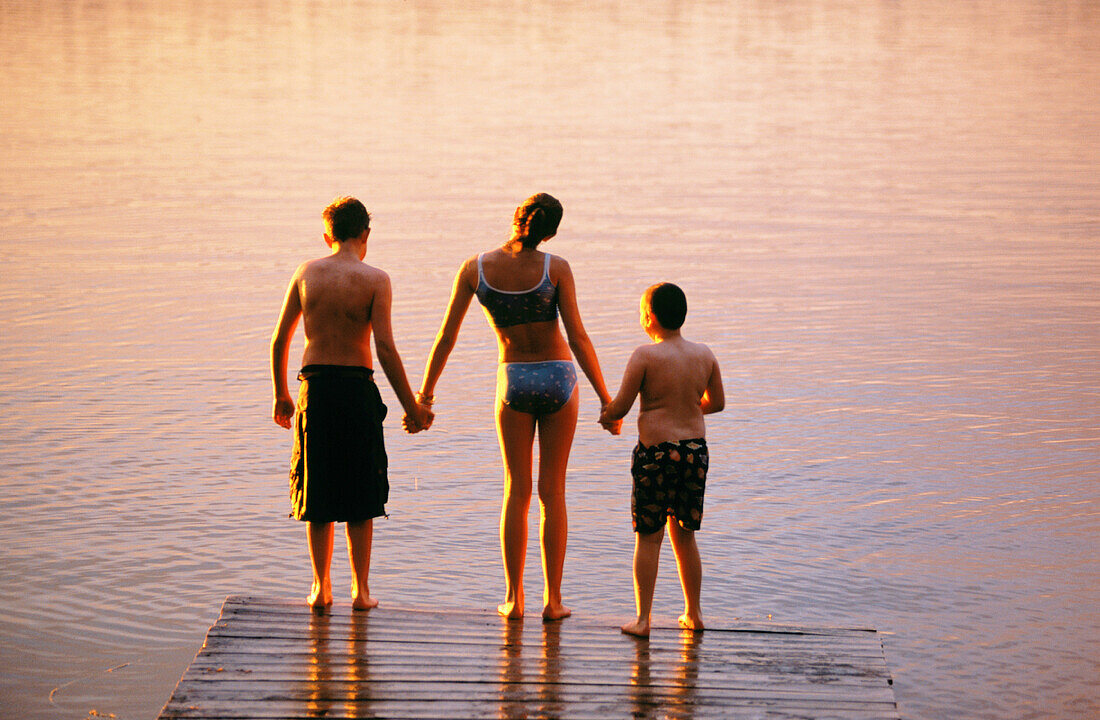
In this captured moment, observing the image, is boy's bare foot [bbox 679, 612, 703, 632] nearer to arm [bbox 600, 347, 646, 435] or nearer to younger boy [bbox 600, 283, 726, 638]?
younger boy [bbox 600, 283, 726, 638]

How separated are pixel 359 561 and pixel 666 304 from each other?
1656 millimetres

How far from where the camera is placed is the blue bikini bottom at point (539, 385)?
5961mm

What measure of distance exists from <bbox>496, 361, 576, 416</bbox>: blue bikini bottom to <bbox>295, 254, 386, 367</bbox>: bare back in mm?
590

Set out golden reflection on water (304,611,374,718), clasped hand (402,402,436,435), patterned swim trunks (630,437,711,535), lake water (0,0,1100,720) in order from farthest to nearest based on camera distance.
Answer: lake water (0,0,1100,720), clasped hand (402,402,436,435), patterned swim trunks (630,437,711,535), golden reflection on water (304,611,374,718)

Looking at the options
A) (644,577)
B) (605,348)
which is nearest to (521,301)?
(644,577)

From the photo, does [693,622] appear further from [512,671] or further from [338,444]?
[338,444]

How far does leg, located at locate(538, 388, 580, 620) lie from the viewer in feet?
19.9

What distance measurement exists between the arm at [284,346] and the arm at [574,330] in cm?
106

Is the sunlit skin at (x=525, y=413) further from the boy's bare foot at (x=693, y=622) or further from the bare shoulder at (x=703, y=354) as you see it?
the boy's bare foot at (x=693, y=622)

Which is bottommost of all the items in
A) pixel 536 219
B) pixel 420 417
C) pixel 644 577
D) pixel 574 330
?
pixel 644 577

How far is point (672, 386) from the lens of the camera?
5.89m

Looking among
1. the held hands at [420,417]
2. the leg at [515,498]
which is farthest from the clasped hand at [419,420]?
the leg at [515,498]

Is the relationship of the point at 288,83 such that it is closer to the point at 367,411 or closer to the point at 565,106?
the point at 565,106

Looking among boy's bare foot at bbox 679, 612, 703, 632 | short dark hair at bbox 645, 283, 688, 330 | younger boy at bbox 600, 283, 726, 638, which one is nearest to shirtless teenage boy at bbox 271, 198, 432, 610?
younger boy at bbox 600, 283, 726, 638
